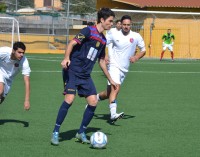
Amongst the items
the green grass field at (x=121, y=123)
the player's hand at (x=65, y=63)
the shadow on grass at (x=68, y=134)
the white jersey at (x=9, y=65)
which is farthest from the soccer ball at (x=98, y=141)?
the white jersey at (x=9, y=65)

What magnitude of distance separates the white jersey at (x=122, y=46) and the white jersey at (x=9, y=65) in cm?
203

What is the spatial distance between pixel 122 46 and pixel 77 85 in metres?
2.57

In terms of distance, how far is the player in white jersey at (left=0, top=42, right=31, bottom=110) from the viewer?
8797mm

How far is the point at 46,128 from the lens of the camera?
30.5 ft

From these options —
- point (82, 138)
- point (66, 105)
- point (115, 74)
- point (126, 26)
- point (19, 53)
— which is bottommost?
point (82, 138)

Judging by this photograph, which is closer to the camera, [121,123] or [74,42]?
[74,42]

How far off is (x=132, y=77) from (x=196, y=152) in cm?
1245

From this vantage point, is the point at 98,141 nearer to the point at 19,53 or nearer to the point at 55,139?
the point at 55,139

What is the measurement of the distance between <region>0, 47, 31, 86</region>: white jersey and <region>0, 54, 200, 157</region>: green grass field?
2.80ft

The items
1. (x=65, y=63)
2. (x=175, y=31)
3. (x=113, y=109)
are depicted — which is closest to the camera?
(x=65, y=63)

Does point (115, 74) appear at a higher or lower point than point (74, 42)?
lower

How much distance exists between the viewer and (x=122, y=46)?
10586 mm

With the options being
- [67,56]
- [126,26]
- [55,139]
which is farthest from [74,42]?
[126,26]

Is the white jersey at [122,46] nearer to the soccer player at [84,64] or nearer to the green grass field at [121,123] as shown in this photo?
the green grass field at [121,123]
